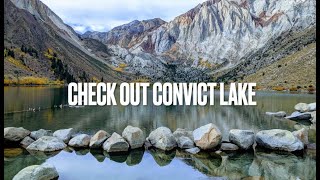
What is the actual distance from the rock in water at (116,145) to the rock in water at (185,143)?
508cm

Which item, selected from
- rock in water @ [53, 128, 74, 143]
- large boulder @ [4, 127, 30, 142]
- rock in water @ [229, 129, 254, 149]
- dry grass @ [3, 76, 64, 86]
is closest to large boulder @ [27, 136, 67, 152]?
rock in water @ [53, 128, 74, 143]

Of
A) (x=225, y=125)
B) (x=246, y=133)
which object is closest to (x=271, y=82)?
(x=225, y=125)

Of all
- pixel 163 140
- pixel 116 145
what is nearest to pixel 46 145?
pixel 116 145

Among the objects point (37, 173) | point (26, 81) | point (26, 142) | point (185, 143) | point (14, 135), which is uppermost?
point (26, 81)

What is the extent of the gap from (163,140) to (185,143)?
6.95ft

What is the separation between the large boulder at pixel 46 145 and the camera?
3281 cm

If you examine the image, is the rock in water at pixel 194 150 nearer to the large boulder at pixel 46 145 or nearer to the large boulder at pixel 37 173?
the large boulder at pixel 46 145

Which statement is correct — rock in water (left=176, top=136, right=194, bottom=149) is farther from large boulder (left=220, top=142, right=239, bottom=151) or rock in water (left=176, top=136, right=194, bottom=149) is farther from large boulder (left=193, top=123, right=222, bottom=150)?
large boulder (left=220, top=142, right=239, bottom=151)

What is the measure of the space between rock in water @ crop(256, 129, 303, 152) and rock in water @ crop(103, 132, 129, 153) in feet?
42.5

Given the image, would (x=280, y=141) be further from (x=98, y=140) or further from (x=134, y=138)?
(x=98, y=140)

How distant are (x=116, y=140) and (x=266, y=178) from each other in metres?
14.0

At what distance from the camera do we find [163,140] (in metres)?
34.7
